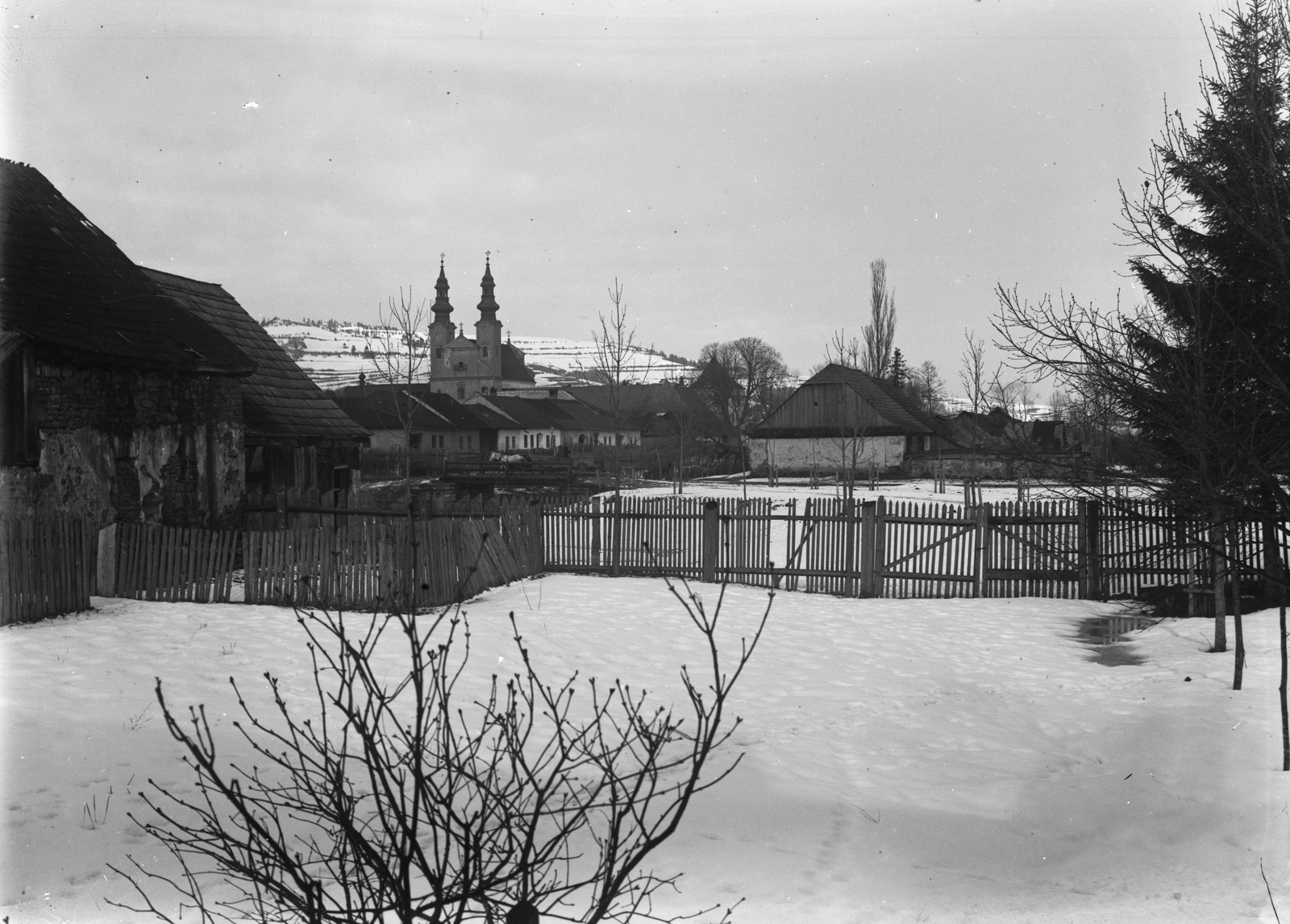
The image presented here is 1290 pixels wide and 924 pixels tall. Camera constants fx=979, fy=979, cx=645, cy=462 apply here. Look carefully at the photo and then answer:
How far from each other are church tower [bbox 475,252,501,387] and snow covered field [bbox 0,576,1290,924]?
96649 mm

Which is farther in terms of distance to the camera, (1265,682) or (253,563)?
(253,563)

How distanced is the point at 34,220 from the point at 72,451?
401 centimetres

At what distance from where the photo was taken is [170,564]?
11289 mm

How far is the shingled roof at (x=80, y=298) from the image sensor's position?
12.0m

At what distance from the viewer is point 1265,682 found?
29.5 ft

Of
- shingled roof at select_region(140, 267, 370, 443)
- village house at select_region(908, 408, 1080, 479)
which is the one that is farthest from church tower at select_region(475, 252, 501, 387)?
shingled roof at select_region(140, 267, 370, 443)

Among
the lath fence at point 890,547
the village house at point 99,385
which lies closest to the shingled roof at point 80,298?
the village house at point 99,385

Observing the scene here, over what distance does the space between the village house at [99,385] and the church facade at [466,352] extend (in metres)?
87.2

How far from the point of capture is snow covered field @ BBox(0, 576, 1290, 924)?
4.95m

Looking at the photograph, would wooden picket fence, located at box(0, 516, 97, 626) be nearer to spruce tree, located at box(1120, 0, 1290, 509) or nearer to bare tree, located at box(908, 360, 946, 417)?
spruce tree, located at box(1120, 0, 1290, 509)

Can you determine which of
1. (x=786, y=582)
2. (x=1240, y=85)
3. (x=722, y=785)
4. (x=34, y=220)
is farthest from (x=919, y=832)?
(x=34, y=220)

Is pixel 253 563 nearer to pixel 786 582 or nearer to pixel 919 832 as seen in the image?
pixel 786 582

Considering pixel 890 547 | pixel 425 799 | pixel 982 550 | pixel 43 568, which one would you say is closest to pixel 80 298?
pixel 43 568

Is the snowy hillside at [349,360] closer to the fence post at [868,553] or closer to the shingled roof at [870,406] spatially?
the shingled roof at [870,406]
